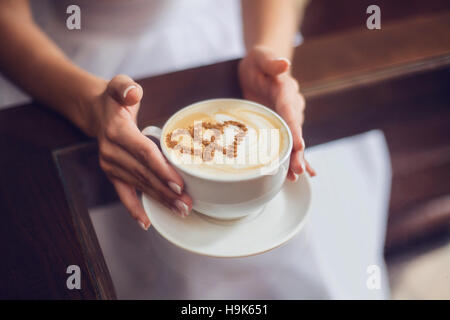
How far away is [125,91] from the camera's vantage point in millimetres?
426

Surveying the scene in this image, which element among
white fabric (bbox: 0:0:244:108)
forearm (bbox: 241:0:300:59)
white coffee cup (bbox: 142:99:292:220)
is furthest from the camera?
white fabric (bbox: 0:0:244:108)

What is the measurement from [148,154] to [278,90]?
0.72 ft

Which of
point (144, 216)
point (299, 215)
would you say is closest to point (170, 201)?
point (144, 216)

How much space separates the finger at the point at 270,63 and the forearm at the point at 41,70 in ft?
0.80

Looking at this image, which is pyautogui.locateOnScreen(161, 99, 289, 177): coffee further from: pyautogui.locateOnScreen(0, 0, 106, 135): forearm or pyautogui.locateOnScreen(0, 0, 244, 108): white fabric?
pyautogui.locateOnScreen(0, 0, 244, 108): white fabric

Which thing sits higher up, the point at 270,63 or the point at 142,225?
the point at 270,63

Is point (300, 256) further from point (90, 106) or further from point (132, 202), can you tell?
point (90, 106)

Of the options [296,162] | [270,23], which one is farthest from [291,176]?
[270,23]

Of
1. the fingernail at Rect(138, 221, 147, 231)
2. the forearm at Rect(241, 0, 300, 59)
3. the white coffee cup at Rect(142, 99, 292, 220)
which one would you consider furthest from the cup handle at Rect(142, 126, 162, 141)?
the forearm at Rect(241, 0, 300, 59)

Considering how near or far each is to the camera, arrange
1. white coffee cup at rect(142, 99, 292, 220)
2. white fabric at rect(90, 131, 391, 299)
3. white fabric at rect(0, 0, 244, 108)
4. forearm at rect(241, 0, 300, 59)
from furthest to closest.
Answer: white fabric at rect(0, 0, 244, 108) → forearm at rect(241, 0, 300, 59) → white fabric at rect(90, 131, 391, 299) → white coffee cup at rect(142, 99, 292, 220)

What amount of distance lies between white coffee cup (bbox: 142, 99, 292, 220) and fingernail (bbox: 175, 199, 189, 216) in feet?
0.04

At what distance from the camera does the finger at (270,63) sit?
0.51m

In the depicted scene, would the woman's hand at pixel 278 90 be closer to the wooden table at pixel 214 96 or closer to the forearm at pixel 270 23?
the wooden table at pixel 214 96

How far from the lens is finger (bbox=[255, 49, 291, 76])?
515mm
